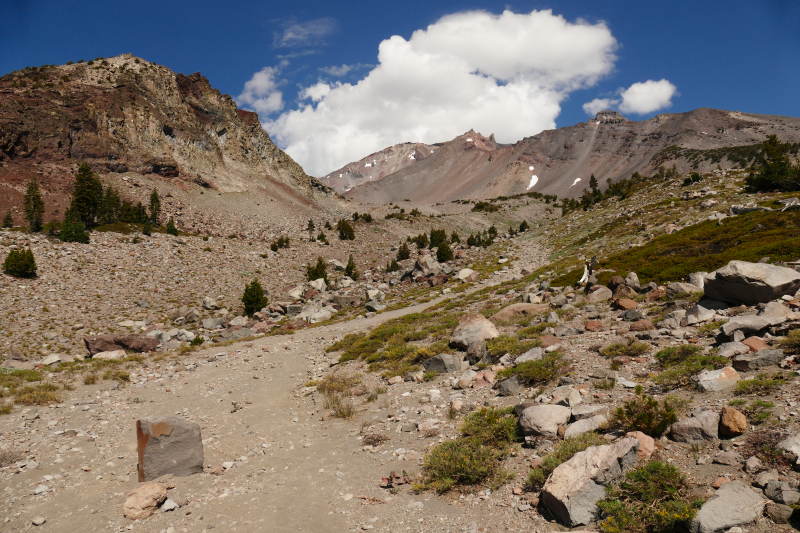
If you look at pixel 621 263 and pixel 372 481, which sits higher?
pixel 621 263

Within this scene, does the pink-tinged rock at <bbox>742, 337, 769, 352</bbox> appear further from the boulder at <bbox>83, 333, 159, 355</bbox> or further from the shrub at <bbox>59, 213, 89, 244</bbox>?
the shrub at <bbox>59, 213, 89, 244</bbox>

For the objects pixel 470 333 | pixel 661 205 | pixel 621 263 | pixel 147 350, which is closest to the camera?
pixel 470 333

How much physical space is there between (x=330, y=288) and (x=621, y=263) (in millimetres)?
27483

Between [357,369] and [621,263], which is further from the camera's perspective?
[621,263]

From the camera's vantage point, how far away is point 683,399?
24.6 ft

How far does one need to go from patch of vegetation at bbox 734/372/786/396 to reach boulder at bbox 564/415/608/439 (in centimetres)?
250

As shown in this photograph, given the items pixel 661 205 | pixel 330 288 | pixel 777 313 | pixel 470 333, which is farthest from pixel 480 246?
pixel 777 313

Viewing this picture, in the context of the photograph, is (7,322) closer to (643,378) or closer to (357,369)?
(357,369)

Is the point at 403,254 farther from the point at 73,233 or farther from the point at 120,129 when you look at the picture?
the point at 120,129

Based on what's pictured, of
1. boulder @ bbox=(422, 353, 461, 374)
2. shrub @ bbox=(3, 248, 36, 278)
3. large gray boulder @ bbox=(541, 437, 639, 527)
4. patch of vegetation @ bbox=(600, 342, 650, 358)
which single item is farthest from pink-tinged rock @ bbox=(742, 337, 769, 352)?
shrub @ bbox=(3, 248, 36, 278)

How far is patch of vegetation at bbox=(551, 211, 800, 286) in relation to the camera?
656 inches

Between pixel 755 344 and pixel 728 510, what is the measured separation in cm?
576

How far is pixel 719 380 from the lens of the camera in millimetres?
7613

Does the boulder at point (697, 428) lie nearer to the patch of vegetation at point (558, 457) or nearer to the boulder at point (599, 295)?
the patch of vegetation at point (558, 457)
